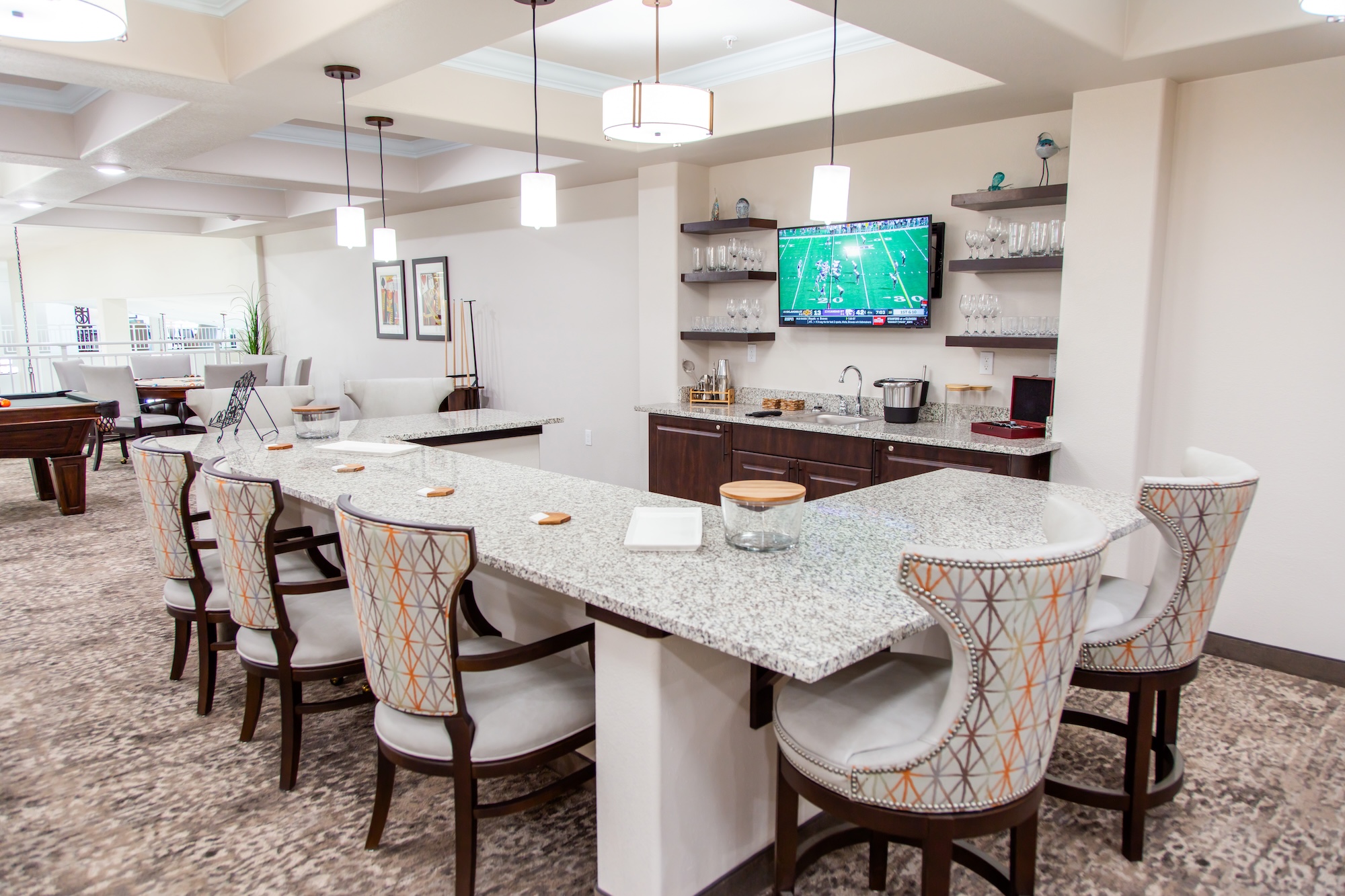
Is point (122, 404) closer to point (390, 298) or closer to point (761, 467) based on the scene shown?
point (390, 298)

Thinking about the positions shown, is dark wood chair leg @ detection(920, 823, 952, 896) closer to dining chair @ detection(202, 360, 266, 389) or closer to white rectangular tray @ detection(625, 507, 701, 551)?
white rectangular tray @ detection(625, 507, 701, 551)

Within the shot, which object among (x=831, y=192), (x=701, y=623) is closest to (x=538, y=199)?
(x=831, y=192)

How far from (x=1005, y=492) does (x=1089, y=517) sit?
1.08 metres

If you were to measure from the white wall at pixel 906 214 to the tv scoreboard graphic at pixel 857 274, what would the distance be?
0.14 metres

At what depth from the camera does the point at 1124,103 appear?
3.47 meters

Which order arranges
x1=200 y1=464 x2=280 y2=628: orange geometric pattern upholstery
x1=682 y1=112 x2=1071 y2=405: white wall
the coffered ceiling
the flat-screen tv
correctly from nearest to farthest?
x1=200 y1=464 x2=280 y2=628: orange geometric pattern upholstery < the coffered ceiling < x1=682 y1=112 x2=1071 y2=405: white wall < the flat-screen tv

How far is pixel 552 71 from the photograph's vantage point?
4.55m

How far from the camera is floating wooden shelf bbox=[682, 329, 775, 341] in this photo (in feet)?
17.0

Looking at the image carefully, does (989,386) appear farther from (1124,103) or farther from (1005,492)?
(1005,492)

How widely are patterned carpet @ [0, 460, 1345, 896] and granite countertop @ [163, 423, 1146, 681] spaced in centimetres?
83

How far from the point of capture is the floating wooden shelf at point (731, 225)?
503 centimetres

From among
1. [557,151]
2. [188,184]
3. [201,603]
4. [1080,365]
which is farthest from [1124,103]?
[188,184]

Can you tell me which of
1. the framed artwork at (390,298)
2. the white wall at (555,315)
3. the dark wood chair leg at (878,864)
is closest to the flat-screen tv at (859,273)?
the white wall at (555,315)

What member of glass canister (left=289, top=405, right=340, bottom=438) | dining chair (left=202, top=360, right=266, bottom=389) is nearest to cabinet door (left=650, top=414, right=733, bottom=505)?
glass canister (left=289, top=405, right=340, bottom=438)
